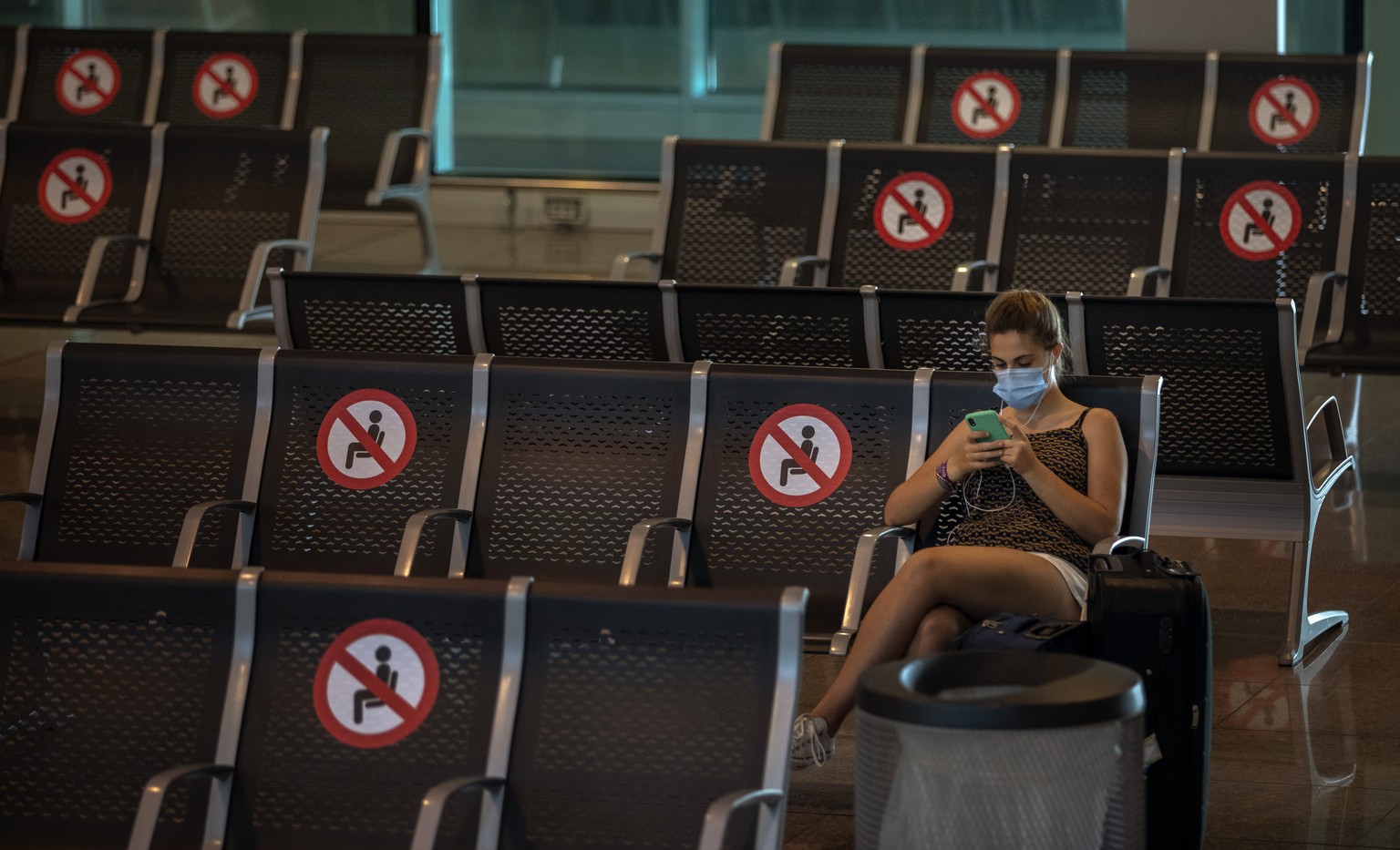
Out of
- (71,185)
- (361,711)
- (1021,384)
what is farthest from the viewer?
(71,185)

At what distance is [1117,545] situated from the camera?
3654mm

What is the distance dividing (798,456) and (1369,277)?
2.81 metres

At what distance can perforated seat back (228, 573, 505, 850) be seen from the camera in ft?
9.18

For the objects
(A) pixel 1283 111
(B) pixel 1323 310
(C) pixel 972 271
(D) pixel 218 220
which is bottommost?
(B) pixel 1323 310

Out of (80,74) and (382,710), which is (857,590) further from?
(80,74)

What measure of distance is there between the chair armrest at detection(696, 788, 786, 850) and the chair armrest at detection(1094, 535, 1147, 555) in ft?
3.79

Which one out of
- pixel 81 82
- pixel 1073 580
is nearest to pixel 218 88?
pixel 81 82

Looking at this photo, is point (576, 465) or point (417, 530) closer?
point (417, 530)

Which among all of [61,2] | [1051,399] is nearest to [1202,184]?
[1051,399]

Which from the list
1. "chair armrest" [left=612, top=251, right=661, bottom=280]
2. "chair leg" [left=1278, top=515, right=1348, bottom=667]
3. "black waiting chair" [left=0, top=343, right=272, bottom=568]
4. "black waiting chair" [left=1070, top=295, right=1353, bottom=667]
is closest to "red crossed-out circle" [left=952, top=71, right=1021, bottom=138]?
"chair armrest" [left=612, top=251, right=661, bottom=280]

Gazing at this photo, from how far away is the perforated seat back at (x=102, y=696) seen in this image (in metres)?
2.91

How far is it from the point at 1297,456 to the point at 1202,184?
5.38ft

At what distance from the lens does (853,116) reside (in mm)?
8336

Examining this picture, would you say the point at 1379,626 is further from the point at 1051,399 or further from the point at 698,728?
the point at 698,728
